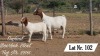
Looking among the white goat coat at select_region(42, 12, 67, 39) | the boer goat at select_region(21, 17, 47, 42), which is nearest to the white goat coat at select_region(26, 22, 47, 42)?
the boer goat at select_region(21, 17, 47, 42)

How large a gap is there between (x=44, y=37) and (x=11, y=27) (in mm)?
5284

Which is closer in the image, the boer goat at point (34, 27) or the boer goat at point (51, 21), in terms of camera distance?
the boer goat at point (34, 27)

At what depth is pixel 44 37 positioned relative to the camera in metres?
14.5

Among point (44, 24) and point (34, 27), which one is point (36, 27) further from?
point (44, 24)

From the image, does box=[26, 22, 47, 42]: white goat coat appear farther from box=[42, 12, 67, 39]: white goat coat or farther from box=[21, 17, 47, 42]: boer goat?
box=[42, 12, 67, 39]: white goat coat

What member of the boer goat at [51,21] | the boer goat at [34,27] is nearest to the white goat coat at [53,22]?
the boer goat at [51,21]

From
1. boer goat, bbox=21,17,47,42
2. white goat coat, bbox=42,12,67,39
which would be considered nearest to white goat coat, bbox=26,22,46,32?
boer goat, bbox=21,17,47,42

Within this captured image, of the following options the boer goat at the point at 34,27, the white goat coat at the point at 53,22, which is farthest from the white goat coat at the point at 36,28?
the white goat coat at the point at 53,22

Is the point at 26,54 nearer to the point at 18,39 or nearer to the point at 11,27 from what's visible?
the point at 18,39

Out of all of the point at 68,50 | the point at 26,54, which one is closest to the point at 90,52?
the point at 68,50

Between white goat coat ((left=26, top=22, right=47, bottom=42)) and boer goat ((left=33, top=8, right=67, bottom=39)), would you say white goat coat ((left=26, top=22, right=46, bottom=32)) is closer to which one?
white goat coat ((left=26, top=22, right=47, bottom=42))

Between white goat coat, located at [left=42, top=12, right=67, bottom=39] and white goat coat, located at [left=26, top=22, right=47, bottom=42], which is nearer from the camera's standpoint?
white goat coat, located at [left=26, top=22, right=47, bottom=42]

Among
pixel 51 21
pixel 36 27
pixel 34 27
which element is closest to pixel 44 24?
pixel 36 27

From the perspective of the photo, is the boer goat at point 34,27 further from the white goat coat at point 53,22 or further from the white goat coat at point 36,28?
the white goat coat at point 53,22
